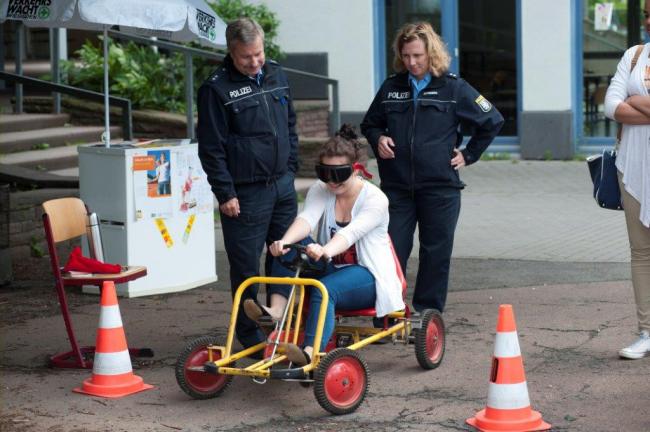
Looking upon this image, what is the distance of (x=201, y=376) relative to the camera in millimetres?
6180

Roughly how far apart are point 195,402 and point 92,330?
2.02m

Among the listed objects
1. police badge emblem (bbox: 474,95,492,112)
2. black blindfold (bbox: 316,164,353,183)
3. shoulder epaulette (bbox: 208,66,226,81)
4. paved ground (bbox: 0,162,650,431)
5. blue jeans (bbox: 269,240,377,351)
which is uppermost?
shoulder epaulette (bbox: 208,66,226,81)

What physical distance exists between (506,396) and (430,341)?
1127mm

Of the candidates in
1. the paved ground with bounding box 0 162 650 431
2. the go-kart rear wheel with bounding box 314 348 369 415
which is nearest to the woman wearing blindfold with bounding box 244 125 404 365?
the go-kart rear wheel with bounding box 314 348 369 415

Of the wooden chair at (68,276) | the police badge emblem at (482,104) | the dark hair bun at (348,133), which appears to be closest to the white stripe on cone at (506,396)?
the dark hair bun at (348,133)

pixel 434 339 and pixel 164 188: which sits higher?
pixel 164 188

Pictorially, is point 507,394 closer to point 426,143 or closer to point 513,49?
point 426,143

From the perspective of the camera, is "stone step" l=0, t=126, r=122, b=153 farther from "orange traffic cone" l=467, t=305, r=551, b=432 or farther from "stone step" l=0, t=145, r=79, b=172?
"orange traffic cone" l=467, t=305, r=551, b=432

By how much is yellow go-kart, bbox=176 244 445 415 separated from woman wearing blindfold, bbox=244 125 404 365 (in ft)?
0.29

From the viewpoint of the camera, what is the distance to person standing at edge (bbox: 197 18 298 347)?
6.69 m

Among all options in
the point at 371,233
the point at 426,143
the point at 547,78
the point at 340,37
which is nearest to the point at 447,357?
the point at 371,233

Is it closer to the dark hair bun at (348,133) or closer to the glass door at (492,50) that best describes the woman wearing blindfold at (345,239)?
the dark hair bun at (348,133)

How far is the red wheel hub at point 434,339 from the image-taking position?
670cm

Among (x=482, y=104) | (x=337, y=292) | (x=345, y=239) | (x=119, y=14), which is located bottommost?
(x=337, y=292)
